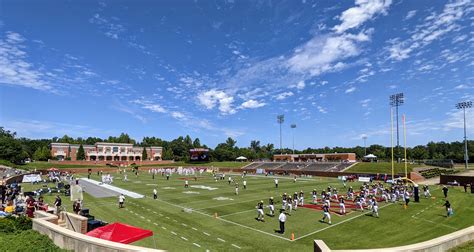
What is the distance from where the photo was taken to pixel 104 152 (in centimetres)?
12406

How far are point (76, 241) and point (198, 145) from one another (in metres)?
160

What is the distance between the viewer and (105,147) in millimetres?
125188

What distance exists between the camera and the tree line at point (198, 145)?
94.6 m

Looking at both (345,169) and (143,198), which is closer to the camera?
(143,198)

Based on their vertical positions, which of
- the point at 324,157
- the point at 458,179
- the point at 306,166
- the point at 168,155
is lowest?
the point at 306,166

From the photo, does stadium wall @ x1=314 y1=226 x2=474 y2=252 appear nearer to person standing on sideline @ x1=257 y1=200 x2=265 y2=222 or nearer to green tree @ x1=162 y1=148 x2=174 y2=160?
person standing on sideline @ x1=257 y1=200 x2=265 y2=222

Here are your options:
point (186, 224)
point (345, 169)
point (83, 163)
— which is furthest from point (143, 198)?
point (83, 163)

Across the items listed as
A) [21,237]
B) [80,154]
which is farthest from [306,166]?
[80,154]

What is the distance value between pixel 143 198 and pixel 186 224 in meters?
13.5

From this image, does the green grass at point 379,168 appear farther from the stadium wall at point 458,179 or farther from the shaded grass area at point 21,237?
the shaded grass area at point 21,237

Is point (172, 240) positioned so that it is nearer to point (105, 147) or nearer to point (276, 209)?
point (276, 209)

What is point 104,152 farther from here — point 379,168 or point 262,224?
point 262,224

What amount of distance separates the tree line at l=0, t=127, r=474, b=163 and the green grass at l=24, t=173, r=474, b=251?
254 feet

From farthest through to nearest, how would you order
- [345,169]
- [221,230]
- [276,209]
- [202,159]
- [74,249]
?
1. [202,159]
2. [345,169]
3. [276,209]
4. [221,230]
5. [74,249]
